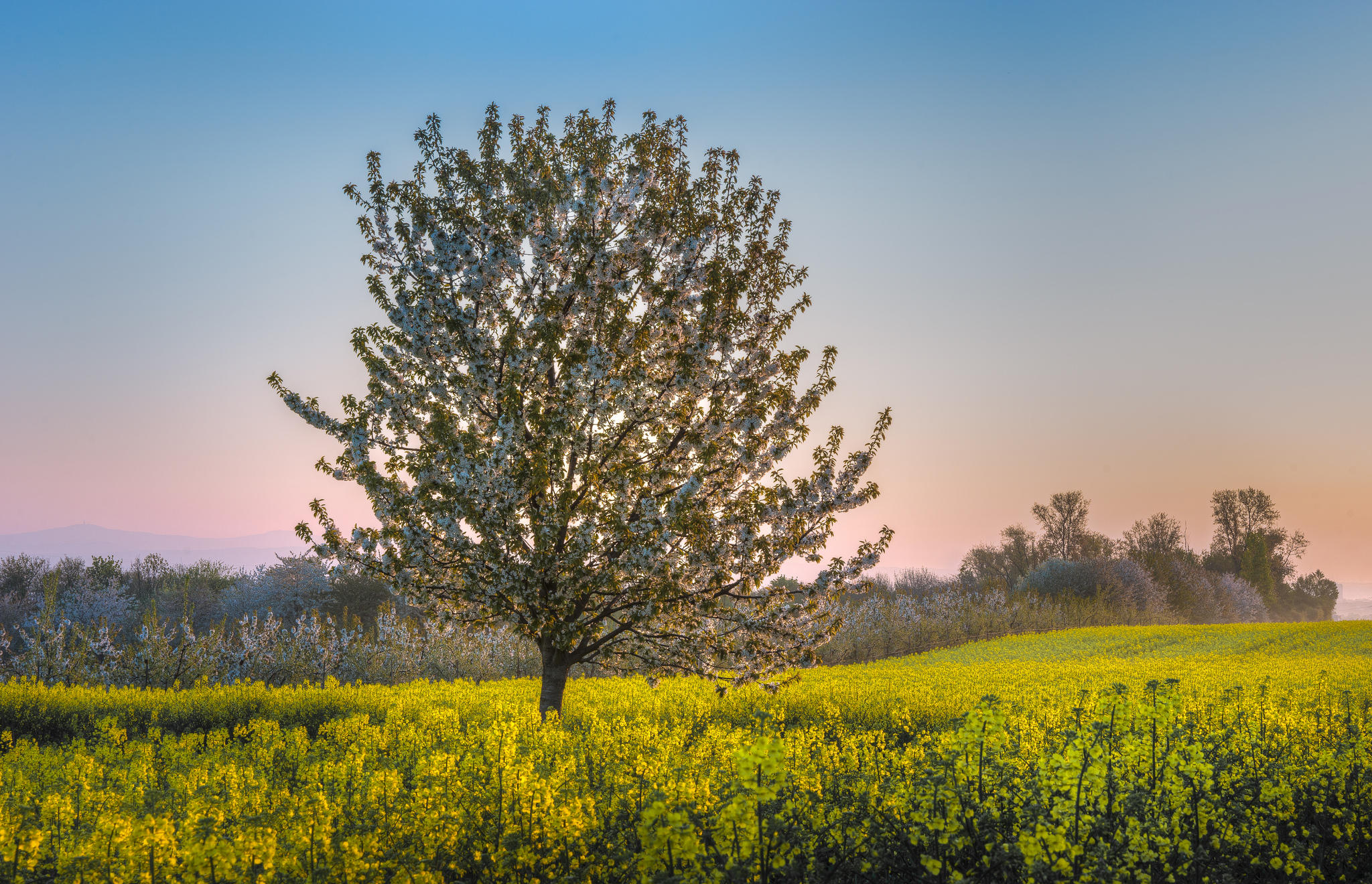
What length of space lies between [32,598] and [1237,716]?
43.6 metres

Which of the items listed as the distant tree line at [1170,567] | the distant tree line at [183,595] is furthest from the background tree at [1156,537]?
the distant tree line at [183,595]

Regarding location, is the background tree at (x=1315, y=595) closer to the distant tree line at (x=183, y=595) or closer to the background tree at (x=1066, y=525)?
the background tree at (x=1066, y=525)

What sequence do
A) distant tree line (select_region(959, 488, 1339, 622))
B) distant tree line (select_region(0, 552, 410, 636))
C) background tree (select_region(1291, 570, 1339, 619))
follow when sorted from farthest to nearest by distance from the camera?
background tree (select_region(1291, 570, 1339, 619)) → distant tree line (select_region(959, 488, 1339, 622)) → distant tree line (select_region(0, 552, 410, 636))

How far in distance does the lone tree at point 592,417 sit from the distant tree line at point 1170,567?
41.4 m

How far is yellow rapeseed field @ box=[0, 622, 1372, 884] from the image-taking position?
156 inches

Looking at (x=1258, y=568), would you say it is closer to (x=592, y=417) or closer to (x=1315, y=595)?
(x=1315, y=595)

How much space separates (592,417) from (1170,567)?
63270mm

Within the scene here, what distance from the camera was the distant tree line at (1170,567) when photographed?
48.8m

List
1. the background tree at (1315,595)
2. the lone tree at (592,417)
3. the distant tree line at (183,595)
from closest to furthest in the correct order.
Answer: the lone tree at (592,417), the distant tree line at (183,595), the background tree at (1315,595)

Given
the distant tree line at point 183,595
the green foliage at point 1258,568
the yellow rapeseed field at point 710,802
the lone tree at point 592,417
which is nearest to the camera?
the yellow rapeseed field at point 710,802

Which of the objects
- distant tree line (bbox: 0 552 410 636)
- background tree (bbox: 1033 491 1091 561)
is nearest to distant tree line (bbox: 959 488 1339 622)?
background tree (bbox: 1033 491 1091 561)

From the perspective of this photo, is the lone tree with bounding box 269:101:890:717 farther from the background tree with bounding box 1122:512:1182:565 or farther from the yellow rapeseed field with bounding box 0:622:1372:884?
the background tree with bounding box 1122:512:1182:565

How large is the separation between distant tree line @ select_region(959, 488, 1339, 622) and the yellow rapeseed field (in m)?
41.3

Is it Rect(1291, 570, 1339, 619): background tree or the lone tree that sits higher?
the lone tree
